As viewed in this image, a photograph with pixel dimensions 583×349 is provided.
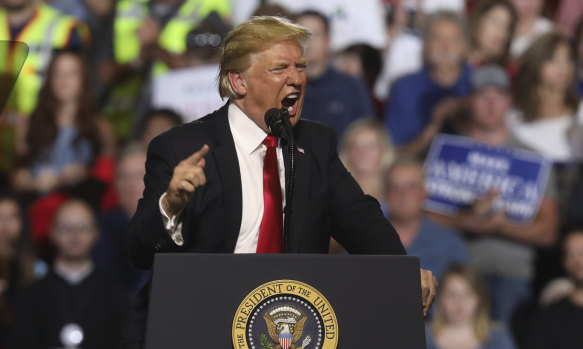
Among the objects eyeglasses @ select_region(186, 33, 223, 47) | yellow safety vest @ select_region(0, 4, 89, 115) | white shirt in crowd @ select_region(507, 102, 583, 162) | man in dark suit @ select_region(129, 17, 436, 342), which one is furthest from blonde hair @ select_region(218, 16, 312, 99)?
yellow safety vest @ select_region(0, 4, 89, 115)

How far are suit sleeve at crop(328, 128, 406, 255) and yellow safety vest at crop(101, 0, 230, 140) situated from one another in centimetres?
343

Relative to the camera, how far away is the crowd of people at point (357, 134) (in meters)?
5.00

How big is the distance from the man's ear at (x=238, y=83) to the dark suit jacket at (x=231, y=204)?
0.25 feet

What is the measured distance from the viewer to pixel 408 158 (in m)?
5.34

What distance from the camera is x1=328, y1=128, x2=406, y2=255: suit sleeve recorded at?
2.55 meters

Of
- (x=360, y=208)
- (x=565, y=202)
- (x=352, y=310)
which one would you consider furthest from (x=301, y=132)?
(x=565, y=202)

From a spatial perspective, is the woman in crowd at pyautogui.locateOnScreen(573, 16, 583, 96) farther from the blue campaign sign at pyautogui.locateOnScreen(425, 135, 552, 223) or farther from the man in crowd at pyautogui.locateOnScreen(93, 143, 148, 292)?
the man in crowd at pyautogui.locateOnScreen(93, 143, 148, 292)

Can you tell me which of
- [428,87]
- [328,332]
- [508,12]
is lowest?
[328,332]

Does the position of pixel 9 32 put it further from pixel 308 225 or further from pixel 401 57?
pixel 308 225

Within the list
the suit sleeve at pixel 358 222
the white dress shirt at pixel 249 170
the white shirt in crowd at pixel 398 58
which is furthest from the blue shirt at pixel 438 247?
the white dress shirt at pixel 249 170

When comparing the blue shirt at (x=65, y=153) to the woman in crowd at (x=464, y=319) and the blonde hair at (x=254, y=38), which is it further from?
the blonde hair at (x=254, y=38)

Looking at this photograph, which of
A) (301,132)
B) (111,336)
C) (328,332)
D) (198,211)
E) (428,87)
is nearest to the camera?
(328,332)

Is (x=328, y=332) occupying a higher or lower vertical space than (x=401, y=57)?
lower

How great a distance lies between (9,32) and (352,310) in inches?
171
